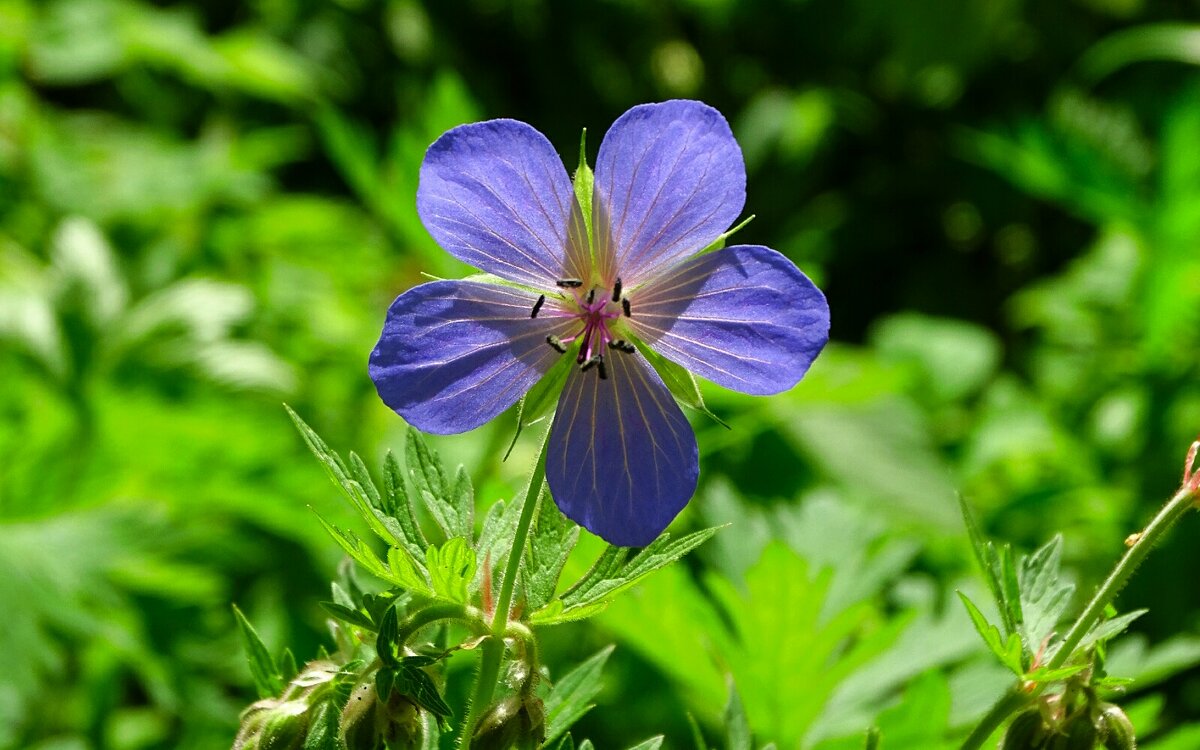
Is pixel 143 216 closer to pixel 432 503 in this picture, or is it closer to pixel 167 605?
pixel 167 605

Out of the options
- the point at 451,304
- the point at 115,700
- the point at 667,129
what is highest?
the point at 667,129

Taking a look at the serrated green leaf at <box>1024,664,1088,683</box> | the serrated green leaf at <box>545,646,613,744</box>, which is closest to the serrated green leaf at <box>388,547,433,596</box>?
the serrated green leaf at <box>545,646,613,744</box>

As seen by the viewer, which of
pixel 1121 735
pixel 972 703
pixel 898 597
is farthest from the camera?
pixel 898 597

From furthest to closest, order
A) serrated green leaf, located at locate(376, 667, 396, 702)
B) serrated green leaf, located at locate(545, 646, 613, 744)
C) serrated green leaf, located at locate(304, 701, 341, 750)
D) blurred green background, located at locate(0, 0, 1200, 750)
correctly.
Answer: blurred green background, located at locate(0, 0, 1200, 750), serrated green leaf, located at locate(545, 646, 613, 744), serrated green leaf, located at locate(304, 701, 341, 750), serrated green leaf, located at locate(376, 667, 396, 702)

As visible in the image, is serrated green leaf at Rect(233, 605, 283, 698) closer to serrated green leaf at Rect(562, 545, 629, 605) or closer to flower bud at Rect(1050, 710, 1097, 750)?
serrated green leaf at Rect(562, 545, 629, 605)

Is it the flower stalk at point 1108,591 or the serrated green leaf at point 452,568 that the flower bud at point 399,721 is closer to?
the serrated green leaf at point 452,568

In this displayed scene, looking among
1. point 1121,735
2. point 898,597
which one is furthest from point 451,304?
point 898,597

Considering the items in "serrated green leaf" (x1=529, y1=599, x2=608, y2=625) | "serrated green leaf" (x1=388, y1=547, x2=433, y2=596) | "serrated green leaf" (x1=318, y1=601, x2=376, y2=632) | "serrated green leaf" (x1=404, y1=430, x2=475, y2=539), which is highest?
"serrated green leaf" (x1=404, y1=430, x2=475, y2=539)
